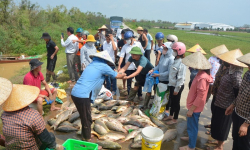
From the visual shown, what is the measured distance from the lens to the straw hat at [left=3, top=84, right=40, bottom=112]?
2227 mm

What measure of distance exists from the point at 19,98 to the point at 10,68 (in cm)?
1245

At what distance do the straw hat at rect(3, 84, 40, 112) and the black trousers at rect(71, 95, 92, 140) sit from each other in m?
1.06

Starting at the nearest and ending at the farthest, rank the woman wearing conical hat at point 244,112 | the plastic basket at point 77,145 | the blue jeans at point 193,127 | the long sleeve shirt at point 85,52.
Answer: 1. the woman wearing conical hat at point 244,112
2. the plastic basket at point 77,145
3. the blue jeans at point 193,127
4. the long sleeve shirt at point 85,52

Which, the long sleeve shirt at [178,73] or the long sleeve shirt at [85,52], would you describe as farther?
the long sleeve shirt at [85,52]

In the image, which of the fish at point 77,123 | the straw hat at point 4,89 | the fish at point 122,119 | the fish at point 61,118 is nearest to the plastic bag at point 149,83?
the fish at point 122,119

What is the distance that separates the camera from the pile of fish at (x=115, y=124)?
13.0ft

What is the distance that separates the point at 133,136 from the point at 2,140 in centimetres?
258

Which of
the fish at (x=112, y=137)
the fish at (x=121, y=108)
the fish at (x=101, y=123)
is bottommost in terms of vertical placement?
the fish at (x=112, y=137)

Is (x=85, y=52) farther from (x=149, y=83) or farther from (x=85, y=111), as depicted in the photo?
(x=85, y=111)

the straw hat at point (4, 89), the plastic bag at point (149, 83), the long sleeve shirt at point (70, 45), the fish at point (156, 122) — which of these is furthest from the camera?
the long sleeve shirt at point (70, 45)

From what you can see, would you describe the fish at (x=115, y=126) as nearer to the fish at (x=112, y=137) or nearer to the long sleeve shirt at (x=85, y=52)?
the fish at (x=112, y=137)

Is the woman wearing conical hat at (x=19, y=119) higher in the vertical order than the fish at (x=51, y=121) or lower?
higher

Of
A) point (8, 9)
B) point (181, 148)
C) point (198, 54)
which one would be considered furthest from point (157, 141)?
point (8, 9)

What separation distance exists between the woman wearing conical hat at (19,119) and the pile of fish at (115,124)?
172 cm
